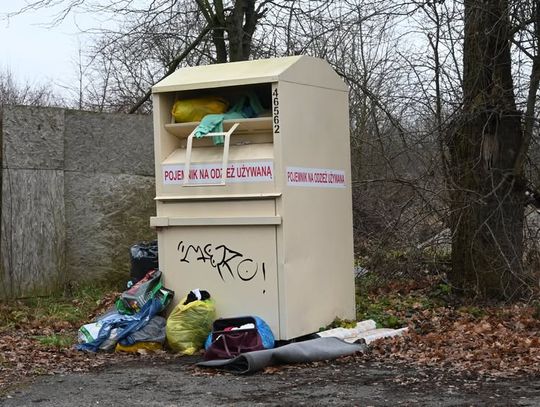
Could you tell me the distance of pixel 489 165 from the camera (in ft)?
30.4

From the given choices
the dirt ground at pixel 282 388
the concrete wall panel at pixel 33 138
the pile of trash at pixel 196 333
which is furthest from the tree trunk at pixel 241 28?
the dirt ground at pixel 282 388

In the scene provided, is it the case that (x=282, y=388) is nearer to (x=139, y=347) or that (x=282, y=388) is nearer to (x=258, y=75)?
(x=139, y=347)

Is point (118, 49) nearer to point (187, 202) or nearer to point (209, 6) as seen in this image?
point (209, 6)

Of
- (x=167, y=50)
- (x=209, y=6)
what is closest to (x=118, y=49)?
(x=167, y=50)

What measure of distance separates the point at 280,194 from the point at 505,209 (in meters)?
2.80

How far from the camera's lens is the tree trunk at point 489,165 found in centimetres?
913

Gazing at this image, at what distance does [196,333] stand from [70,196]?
3821 mm

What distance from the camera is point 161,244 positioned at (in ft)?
27.7

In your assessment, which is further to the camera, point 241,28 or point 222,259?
point 241,28

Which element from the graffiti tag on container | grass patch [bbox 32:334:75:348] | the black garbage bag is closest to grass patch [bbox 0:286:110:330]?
grass patch [bbox 32:334:75:348]

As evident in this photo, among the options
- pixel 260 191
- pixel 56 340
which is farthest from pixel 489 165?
pixel 56 340

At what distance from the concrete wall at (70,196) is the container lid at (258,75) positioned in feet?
9.01

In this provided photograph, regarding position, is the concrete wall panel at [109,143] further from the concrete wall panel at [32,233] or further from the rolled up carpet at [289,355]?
the rolled up carpet at [289,355]

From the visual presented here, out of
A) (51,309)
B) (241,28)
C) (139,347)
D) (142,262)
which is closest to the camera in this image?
(139,347)
